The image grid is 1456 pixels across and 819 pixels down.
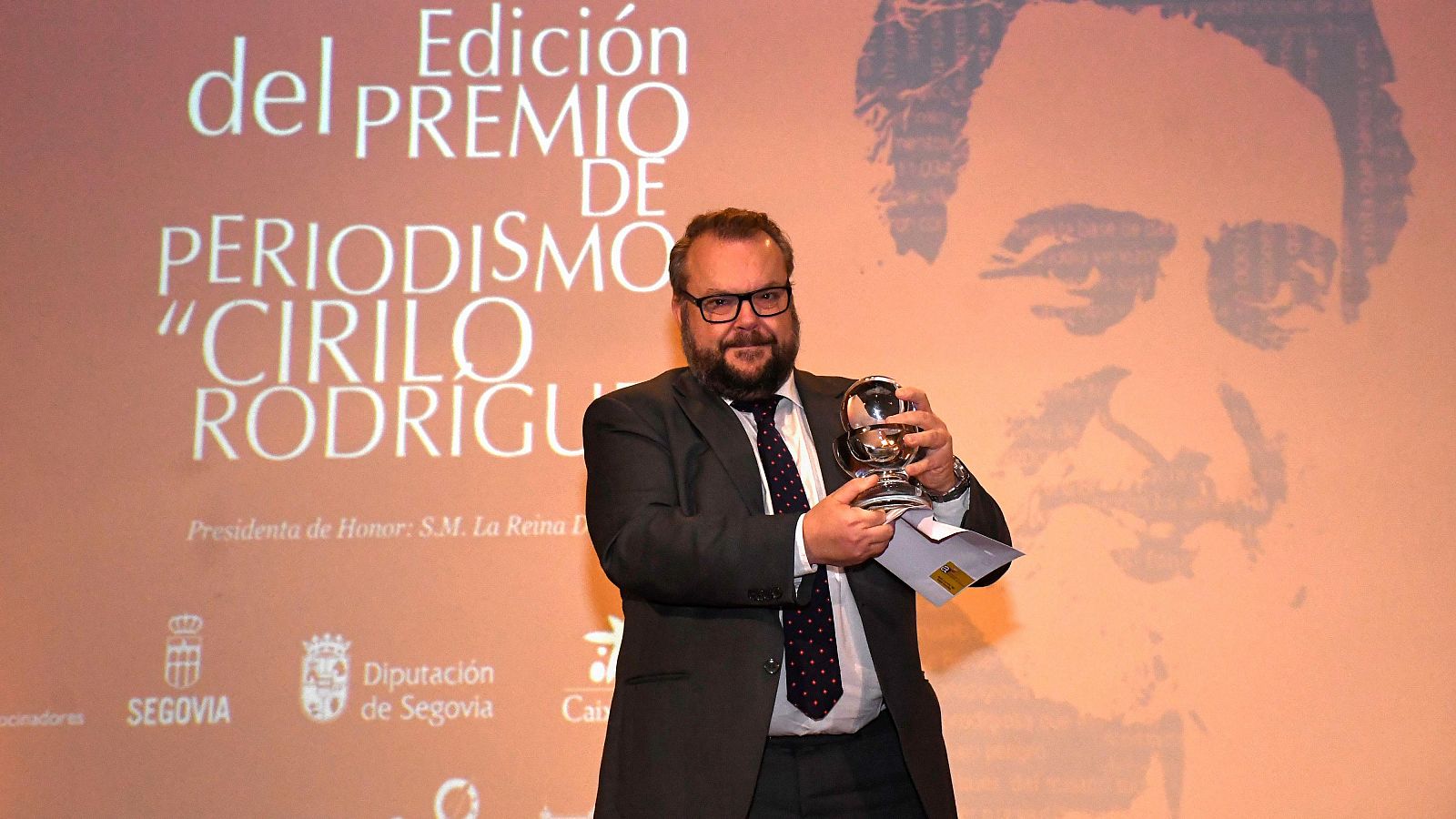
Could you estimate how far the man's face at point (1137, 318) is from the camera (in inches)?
151

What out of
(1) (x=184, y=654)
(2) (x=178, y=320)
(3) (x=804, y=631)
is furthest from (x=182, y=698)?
(3) (x=804, y=631)

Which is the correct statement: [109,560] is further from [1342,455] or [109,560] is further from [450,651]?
[1342,455]

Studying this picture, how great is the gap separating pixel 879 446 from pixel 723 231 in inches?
21.3

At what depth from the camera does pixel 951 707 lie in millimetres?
3818

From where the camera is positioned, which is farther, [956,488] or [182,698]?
[182,698]

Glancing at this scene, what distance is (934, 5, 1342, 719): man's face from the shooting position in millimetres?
3830

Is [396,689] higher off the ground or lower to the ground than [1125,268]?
lower

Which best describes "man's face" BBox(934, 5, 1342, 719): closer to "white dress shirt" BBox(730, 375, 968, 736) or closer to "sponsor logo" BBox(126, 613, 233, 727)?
"white dress shirt" BBox(730, 375, 968, 736)

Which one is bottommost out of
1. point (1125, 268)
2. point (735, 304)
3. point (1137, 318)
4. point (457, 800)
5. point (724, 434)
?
point (457, 800)

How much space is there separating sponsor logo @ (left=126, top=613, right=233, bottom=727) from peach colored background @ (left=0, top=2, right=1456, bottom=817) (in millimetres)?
38

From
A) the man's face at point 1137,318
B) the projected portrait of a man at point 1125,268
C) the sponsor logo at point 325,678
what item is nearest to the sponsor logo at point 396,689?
the sponsor logo at point 325,678

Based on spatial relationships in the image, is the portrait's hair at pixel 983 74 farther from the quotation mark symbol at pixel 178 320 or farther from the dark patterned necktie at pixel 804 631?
the quotation mark symbol at pixel 178 320

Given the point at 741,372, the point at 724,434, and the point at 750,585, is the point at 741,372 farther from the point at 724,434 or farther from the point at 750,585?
the point at 750,585

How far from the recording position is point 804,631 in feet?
6.69
